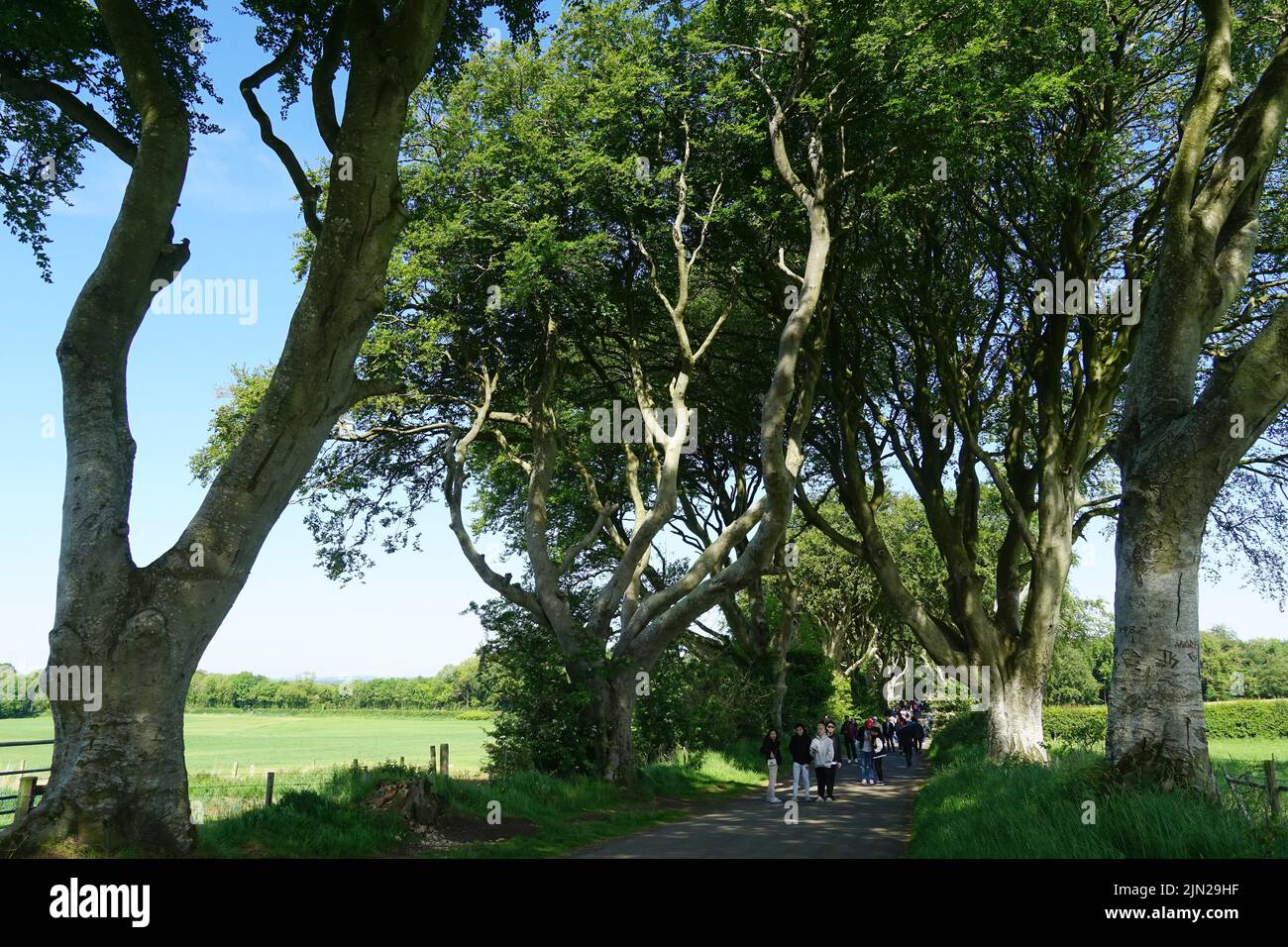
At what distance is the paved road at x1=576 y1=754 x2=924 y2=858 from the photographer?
452 inches

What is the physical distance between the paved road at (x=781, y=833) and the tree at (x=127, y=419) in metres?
5.99

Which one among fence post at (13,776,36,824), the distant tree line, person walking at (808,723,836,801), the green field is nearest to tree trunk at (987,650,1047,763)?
person walking at (808,723,836,801)

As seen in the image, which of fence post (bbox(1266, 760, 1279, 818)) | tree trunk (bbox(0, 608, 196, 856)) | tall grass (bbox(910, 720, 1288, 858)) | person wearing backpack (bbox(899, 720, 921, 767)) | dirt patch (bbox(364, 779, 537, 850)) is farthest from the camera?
person wearing backpack (bbox(899, 720, 921, 767))

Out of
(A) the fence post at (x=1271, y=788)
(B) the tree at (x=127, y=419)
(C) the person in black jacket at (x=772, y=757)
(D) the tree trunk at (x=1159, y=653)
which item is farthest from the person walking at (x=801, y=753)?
(B) the tree at (x=127, y=419)

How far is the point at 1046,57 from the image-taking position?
15.4 meters

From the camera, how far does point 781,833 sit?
43.7 ft

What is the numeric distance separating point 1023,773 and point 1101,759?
3222 mm

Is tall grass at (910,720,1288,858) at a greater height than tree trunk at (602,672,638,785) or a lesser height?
greater

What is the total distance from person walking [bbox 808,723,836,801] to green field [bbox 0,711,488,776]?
16543mm

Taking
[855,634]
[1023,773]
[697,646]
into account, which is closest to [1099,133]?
[1023,773]

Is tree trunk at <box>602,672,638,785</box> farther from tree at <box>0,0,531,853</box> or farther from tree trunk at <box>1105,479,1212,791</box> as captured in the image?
tree trunk at <box>1105,479,1212,791</box>

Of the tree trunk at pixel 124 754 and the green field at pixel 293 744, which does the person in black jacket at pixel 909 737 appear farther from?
the tree trunk at pixel 124 754
